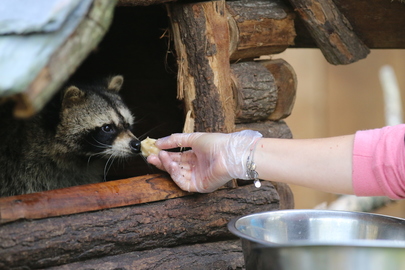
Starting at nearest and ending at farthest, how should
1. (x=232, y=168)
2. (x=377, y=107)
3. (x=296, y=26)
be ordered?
(x=232, y=168) → (x=296, y=26) → (x=377, y=107)

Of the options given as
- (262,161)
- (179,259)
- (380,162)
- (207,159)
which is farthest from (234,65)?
(380,162)

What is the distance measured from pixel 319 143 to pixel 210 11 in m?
0.99

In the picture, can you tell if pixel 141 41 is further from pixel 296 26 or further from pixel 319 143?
pixel 319 143

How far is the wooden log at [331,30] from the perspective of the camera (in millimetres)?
3205

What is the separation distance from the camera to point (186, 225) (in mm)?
2691

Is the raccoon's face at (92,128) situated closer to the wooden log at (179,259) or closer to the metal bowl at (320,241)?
the wooden log at (179,259)

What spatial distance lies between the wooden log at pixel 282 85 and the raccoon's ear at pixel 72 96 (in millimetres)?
1093

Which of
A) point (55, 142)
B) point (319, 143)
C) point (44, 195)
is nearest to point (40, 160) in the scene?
point (55, 142)

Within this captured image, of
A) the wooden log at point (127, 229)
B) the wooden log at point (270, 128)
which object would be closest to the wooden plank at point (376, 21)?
the wooden log at point (270, 128)

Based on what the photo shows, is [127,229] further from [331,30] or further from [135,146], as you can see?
[331,30]

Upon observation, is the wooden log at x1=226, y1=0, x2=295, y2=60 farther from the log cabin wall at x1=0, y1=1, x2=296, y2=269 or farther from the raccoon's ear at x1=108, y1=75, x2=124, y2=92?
the raccoon's ear at x1=108, y1=75, x2=124, y2=92

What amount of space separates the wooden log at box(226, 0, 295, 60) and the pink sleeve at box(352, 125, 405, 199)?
120cm

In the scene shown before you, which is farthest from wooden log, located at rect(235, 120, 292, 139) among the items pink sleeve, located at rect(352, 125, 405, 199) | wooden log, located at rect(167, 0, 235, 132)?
pink sleeve, located at rect(352, 125, 405, 199)

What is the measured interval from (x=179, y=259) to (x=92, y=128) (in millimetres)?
1012
